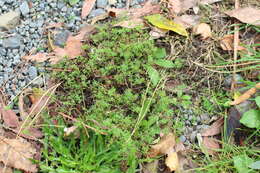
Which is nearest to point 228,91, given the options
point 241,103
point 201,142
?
point 241,103

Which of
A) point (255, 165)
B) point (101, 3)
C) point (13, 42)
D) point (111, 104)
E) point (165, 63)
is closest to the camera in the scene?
point (255, 165)

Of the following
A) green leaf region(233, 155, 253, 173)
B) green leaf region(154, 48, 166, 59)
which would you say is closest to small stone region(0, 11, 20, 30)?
green leaf region(154, 48, 166, 59)

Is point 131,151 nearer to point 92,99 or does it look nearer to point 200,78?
point 92,99

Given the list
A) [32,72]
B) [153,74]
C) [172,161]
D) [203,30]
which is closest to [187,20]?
[203,30]

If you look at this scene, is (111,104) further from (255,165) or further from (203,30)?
(255,165)

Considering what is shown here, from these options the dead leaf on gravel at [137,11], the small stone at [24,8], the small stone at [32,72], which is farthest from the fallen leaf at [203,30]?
the small stone at [24,8]
